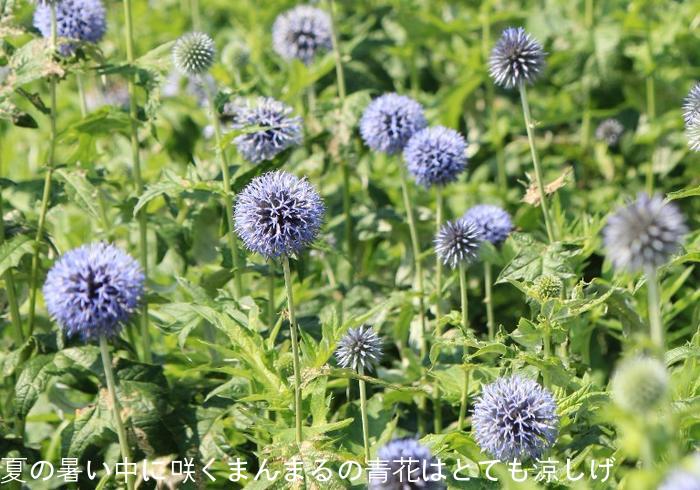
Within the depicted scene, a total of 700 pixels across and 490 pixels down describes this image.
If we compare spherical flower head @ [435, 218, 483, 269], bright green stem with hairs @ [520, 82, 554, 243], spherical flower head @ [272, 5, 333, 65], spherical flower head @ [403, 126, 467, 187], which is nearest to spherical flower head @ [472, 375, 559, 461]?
spherical flower head @ [435, 218, 483, 269]

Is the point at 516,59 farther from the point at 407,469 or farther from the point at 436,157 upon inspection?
the point at 407,469

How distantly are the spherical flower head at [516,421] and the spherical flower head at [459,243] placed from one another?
0.75m

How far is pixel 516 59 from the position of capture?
4109mm

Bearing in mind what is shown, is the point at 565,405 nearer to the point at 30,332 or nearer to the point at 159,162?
the point at 30,332

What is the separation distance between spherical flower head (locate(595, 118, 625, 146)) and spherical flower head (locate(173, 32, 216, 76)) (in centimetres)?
284

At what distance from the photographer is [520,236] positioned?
383cm

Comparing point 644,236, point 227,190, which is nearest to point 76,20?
point 227,190

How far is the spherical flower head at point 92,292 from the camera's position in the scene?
3.10m

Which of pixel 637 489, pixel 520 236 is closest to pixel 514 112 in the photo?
pixel 520 236

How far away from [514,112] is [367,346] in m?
3.42

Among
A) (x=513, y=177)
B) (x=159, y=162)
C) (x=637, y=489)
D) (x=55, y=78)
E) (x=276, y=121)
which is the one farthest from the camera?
(x=513, y=177)

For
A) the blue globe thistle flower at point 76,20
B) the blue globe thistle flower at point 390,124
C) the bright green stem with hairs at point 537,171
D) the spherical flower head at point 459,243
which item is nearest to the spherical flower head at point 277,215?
the spherical flower head at point 459,243

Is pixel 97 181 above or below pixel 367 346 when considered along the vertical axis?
above

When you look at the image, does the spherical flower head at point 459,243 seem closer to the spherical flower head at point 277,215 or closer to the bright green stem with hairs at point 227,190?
the spherical flower head at point 277,215
